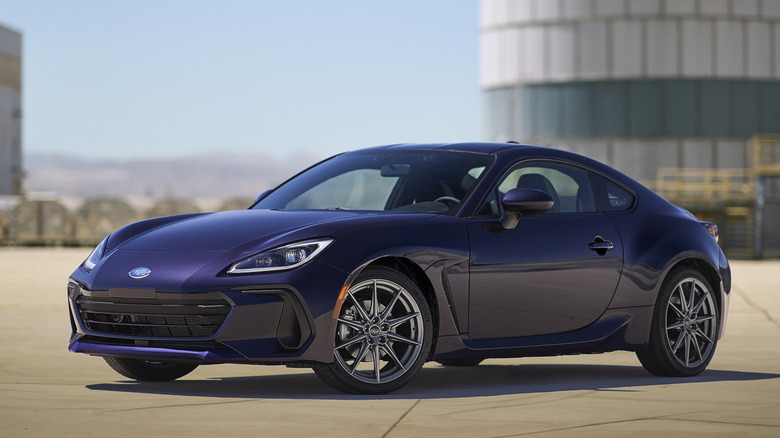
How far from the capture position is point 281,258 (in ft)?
25.2

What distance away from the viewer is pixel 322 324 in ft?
25.0

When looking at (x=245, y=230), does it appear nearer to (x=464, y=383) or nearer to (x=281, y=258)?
(x=281, y=258)

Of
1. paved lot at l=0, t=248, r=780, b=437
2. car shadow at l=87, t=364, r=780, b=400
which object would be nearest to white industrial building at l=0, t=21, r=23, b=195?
paved lot at l=0, t=248, r=780, b=437

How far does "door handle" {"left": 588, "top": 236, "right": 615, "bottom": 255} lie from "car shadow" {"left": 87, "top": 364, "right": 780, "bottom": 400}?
854 millimetres

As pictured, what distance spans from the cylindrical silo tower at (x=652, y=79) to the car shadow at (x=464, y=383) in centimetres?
4425

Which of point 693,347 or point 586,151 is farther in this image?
point 586,151

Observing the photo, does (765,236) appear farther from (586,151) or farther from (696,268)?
(696,268)

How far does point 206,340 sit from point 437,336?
1373mm

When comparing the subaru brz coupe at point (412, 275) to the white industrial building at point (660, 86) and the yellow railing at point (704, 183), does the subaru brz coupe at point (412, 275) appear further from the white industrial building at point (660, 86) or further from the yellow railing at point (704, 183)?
the white industrial building at point (660, 86)

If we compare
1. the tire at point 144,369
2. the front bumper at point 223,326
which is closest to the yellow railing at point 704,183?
the tire at point 144,369

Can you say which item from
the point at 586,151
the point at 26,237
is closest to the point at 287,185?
the point at 26,237

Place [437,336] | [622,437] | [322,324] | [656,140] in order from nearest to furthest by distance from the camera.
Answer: [622,437]
[322,324]
[437,336]
[656,140]

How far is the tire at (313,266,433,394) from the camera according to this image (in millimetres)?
7812

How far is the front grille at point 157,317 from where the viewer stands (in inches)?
300
